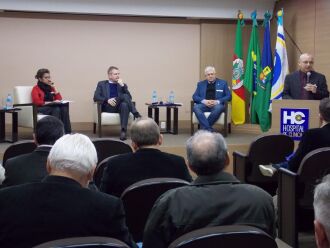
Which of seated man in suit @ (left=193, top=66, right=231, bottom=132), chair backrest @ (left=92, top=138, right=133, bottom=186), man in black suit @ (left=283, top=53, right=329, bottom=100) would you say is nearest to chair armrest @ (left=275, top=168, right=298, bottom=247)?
chair backrest @ (left=92, top=138, right=133, bottom=186)

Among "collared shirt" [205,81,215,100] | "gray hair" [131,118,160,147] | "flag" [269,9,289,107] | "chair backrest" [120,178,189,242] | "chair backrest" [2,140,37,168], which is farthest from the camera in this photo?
"flag" [269,9,289,107]

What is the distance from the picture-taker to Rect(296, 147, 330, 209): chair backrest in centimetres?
327

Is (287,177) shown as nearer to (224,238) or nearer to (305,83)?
(224,238)

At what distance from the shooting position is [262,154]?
4262mm

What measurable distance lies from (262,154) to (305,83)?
104 inches

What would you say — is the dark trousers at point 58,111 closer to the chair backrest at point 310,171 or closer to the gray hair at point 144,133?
the gray hair at point 144,133

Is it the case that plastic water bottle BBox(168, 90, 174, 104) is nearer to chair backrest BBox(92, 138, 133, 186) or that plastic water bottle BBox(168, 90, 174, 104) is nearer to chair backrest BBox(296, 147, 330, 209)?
chair backrest BBox(92, 138, 133, 186)

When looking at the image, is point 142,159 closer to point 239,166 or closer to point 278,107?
point 239,166

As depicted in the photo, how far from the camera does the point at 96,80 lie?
28.4 ft

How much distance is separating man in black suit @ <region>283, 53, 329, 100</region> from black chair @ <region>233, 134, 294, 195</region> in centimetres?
235

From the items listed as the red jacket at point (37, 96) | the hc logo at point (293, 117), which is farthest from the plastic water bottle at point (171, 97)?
the hc logo at point (293, 117)

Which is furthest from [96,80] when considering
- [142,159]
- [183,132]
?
[142,159]

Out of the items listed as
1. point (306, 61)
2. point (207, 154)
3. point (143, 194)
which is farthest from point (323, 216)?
point (306, 61)

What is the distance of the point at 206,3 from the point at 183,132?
2.36 metres
